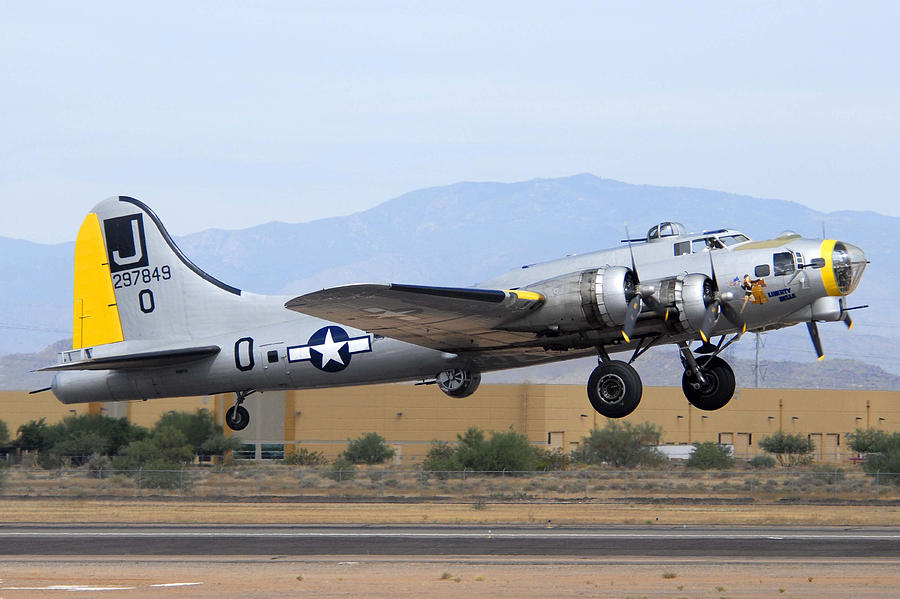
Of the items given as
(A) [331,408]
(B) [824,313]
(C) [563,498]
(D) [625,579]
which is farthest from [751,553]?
(A) [331,408]

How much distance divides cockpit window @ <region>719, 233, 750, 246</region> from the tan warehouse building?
59.1 m

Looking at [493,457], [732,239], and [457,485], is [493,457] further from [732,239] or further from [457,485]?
[732,239]

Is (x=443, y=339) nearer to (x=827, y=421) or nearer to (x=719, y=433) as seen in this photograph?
(x=719, y=433)

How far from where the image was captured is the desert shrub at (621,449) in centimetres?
7894

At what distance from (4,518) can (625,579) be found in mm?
29050

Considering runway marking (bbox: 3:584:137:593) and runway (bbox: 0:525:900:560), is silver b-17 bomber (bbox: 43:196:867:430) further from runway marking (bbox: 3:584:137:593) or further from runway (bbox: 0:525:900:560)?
runway marking (bbox: 3:584:137:593)

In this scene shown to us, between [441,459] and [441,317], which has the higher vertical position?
[441,317]

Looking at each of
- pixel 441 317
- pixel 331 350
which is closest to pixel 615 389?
pixel 441 317

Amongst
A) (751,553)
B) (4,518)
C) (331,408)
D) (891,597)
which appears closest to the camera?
(891,597)

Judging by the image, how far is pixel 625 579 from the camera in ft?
87.2

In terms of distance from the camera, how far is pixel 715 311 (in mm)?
24906

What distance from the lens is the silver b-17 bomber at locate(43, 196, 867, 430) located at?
24906mm

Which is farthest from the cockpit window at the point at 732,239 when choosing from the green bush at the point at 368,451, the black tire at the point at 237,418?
the green bush at the point at 368,451

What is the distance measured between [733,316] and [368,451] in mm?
57685
